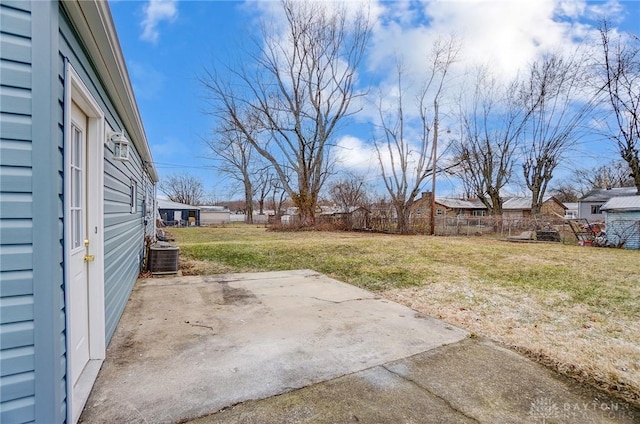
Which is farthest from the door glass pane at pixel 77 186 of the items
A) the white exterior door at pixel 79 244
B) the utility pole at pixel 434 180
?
the utility pole at pixel 434 180

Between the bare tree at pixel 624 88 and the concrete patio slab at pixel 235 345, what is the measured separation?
20.3m

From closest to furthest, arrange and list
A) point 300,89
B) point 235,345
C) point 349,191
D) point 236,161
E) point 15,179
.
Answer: point 15,179 → point 235,345 → point 300,89 → point 349,191 → point 236,161

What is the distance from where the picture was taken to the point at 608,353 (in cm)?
301

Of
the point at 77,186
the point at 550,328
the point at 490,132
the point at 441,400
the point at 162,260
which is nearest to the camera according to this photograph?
the point at 441,400

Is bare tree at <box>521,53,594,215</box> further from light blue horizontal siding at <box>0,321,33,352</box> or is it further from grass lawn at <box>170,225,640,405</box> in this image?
light blue horizontal siding at <box>0,321,33,352</box>

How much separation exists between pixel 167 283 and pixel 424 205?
3490 centimetres

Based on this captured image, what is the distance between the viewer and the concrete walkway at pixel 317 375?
1989 mm

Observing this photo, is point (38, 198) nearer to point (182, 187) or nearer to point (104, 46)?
point (104, 46)

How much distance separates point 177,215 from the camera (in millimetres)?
32500

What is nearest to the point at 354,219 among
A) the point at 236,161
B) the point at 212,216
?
the point at 236,161

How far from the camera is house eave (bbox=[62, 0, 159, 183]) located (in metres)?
1.85

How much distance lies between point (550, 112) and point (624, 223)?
1129 cm

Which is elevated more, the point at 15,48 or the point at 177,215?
the point at 15,48

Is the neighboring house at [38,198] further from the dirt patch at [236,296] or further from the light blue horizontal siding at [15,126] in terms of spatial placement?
the dirt patch at [236,296]
